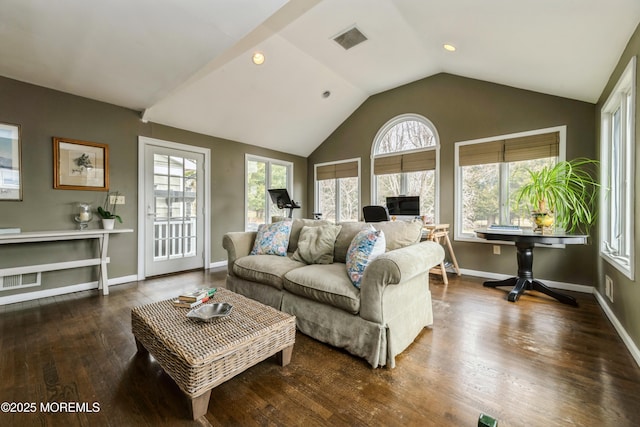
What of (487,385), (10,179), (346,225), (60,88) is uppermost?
(60,88)

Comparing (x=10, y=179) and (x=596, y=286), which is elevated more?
(x=10, y=179)

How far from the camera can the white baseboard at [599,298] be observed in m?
1.81

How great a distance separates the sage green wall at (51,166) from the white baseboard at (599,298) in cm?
483

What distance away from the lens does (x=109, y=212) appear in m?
3.39

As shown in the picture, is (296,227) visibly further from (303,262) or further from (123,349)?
(123,349)

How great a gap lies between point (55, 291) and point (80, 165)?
1.47 m

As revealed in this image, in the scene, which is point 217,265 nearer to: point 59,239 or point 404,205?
point 59,239

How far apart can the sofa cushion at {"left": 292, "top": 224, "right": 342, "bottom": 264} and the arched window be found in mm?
2249

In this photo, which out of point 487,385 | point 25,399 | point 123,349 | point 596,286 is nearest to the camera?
point 25,399

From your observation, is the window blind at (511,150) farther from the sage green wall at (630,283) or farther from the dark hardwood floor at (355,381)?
the dark hardwood floor at (355,381)

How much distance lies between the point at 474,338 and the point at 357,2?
10.6 ft

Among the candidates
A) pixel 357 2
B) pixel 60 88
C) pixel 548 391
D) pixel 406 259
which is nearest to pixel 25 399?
pixel 406 259

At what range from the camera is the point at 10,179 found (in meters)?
2.77

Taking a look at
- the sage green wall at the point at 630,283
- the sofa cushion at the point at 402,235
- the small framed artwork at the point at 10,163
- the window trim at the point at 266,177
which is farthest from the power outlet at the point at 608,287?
the small framed artwork at the point at 10,163
